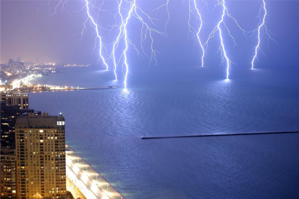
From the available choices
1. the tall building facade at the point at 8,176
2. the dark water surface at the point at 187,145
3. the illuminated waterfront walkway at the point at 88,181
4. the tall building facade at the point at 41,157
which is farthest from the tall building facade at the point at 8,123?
the tall building facade at the point at 41,157

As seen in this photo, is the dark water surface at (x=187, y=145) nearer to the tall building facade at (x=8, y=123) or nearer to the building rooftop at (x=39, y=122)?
the tall building facade at (x=8, y=123)

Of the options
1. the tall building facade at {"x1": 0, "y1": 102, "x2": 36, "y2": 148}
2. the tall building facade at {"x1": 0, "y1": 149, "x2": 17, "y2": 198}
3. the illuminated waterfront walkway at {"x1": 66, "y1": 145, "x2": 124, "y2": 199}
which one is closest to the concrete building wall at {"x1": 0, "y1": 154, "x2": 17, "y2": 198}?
the tall building facade at {"x1": 0, "y1": 149, "x2": 17, "y2": 198}

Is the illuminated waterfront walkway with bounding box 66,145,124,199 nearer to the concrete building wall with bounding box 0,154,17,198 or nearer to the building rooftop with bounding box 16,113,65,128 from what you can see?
the concrete building wall with bounding box 0,154,17,198

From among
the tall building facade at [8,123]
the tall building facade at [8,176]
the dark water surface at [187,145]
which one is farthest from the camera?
the tall building facade at [8,123]

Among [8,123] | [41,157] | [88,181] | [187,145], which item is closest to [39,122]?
[41,157]

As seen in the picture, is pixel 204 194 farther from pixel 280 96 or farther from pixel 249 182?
pixel 280 96

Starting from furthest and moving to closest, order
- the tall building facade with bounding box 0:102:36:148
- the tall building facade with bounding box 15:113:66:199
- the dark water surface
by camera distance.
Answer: the tall building facade with bounding box 0:102:36:148
the dark water surface
the tall building facade with bounding box 15:113:66:199

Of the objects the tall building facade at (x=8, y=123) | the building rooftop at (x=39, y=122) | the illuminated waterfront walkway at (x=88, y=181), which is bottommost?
the illuminated waterfront walkway at (x=88, y=181)
